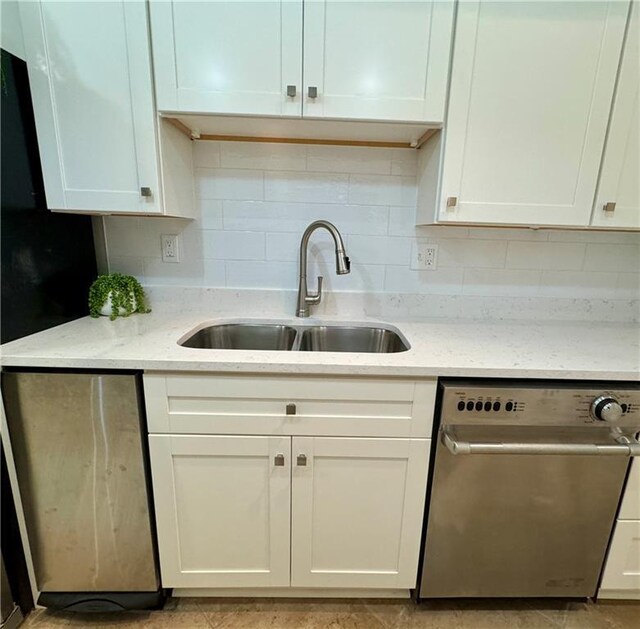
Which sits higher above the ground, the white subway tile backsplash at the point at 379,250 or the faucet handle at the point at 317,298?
the white subway tile backsplash at the point at 379,250

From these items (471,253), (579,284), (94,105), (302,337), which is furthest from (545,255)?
(94,105)

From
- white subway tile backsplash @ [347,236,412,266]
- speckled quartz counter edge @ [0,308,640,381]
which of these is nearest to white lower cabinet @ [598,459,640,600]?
speckled quartz counter edge @ [0,308,640,381]

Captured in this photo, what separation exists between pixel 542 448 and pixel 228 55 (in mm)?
1546

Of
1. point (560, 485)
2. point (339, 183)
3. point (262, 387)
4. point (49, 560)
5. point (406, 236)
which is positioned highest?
point (339, 183)

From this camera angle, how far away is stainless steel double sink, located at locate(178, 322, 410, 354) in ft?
4.79

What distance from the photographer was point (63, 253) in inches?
50.8

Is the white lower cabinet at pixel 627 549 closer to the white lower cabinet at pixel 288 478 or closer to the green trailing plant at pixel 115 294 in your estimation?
the white lower cabinet at pixel 288 478

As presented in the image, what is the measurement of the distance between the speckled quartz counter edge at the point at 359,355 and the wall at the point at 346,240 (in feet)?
0.97

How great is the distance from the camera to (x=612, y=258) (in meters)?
1.52

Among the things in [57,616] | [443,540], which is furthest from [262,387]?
[57,616]

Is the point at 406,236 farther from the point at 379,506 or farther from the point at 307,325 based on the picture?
the point at 379,506

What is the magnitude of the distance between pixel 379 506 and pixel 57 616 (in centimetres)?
122

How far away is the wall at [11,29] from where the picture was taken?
1.00m

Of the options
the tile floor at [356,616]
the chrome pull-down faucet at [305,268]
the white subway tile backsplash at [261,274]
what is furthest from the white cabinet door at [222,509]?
the white subway tile backsplash at [261,274]
